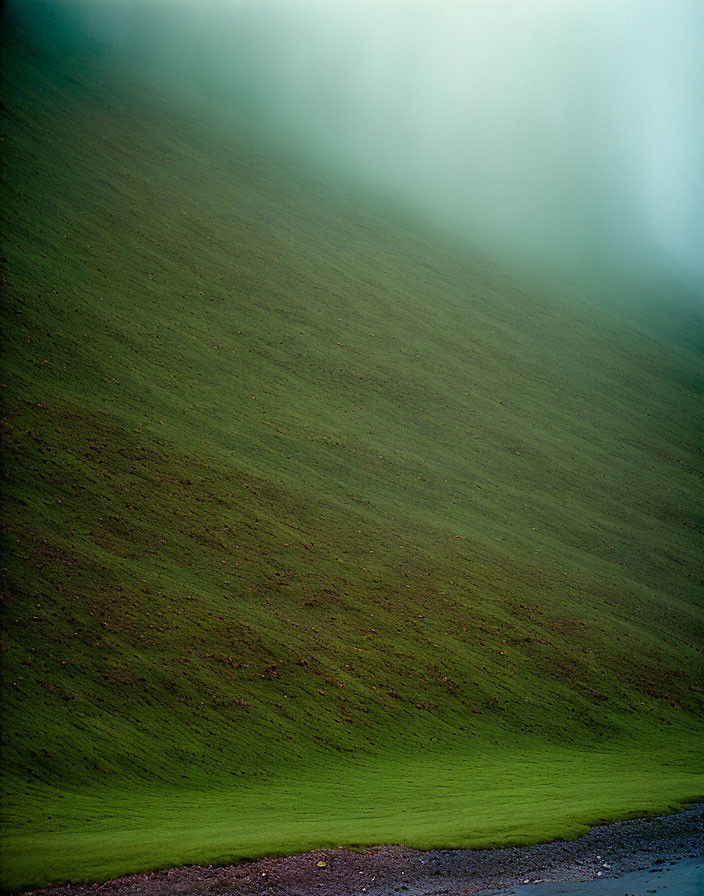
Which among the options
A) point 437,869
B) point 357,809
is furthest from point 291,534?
point 437,869

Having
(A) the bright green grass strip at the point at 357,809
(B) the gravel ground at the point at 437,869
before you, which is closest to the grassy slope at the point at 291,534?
(A) the bright green grass strip at the point at 357,809

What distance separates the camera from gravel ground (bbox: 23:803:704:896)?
32.5 feet

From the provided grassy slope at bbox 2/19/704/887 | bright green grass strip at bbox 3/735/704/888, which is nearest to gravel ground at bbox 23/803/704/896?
bright green grass strip at bbox 3/735/704/888

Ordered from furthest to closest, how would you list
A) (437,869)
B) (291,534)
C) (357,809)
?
1. (291,534)
2. (357,809)
3. (437,869)

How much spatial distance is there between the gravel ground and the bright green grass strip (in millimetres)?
227

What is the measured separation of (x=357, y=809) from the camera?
1320 centimetres

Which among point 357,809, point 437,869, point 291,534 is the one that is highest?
point 291,534

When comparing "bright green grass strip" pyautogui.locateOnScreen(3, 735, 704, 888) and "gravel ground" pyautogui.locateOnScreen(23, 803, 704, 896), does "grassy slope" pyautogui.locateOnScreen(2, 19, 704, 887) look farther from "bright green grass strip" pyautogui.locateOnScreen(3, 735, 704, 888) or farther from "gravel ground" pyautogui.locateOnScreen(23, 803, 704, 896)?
"gravel ground" pyautogui.locateOnScreen(23, 803, 704, 896)

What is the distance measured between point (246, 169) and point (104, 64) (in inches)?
426

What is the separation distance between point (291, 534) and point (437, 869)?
11293 mm

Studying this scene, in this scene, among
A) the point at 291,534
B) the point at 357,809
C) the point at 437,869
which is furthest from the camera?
the point at 291,534

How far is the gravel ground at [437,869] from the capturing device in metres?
9.91

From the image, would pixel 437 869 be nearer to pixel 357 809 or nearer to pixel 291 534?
pixel 357 809

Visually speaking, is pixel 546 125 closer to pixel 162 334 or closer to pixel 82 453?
pixel 162 334
